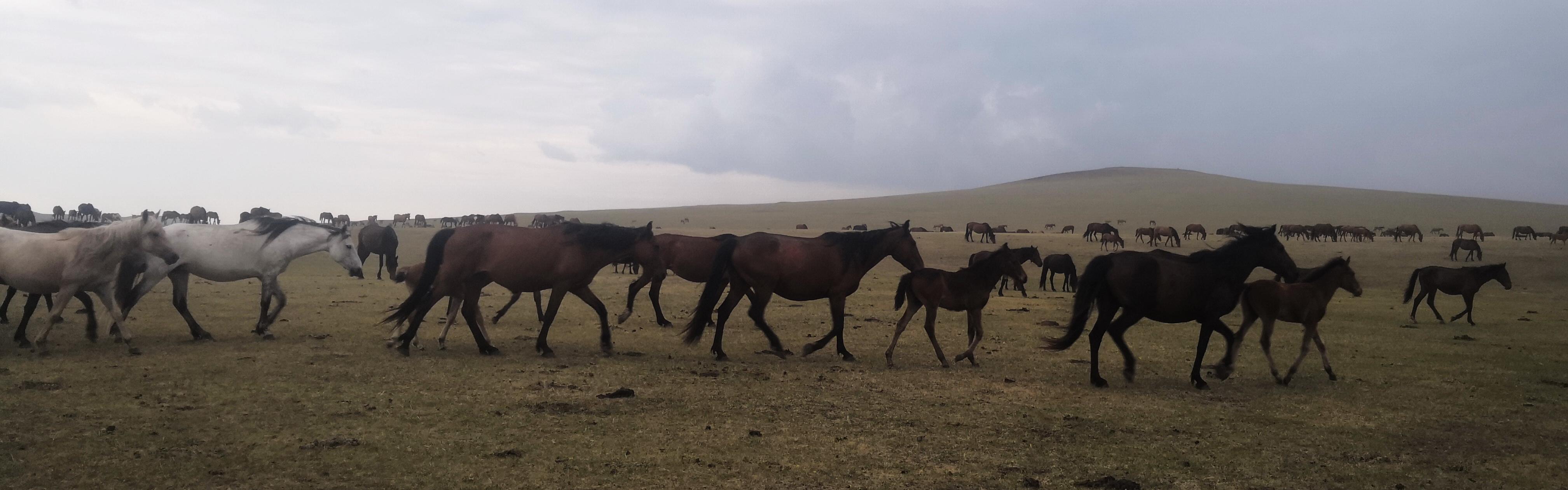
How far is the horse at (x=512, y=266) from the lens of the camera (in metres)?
11.1

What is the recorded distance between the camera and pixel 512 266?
1138 cm

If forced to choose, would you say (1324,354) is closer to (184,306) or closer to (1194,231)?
(184,306)

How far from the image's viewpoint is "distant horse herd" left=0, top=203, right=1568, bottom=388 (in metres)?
9.86

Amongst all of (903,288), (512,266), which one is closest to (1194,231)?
(903,288)

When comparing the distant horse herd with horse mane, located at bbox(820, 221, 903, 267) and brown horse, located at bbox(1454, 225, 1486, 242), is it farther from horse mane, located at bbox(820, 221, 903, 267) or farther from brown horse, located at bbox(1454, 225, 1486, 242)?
brown horse, located at bbox(1454, 225, 1486, 242)

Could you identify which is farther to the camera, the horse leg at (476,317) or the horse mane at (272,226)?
the horse mane at (272,226)

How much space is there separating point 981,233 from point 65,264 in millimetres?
47803

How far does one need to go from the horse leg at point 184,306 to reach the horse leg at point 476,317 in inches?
129

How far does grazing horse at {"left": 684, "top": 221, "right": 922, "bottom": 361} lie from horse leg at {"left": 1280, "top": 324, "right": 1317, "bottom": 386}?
4.29 meters

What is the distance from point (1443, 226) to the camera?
70750 millimetres

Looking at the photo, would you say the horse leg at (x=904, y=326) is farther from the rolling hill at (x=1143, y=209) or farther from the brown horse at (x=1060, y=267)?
the rolling hill at (x=1143, y=209)

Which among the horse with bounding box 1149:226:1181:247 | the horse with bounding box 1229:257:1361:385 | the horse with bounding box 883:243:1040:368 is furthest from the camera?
the horse with bounding box 1149:226:1181:247

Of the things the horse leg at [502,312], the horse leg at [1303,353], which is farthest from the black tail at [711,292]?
the horse leg at [1303,353]

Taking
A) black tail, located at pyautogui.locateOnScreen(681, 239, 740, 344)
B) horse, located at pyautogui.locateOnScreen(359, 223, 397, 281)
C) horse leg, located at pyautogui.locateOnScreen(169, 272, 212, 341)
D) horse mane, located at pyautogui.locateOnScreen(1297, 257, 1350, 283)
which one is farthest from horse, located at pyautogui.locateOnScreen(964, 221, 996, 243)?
horse leg, located at pyautogui.locateOnScreen(169, 272, 212, 341)
